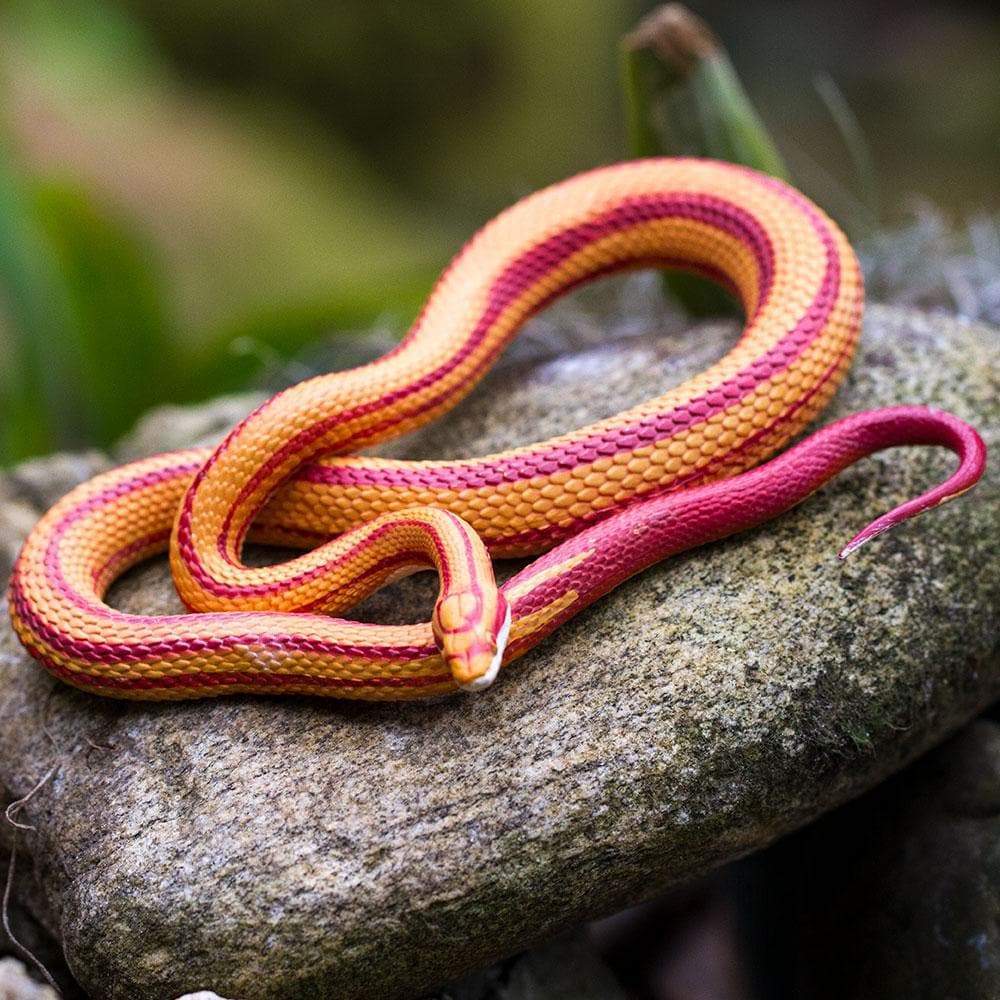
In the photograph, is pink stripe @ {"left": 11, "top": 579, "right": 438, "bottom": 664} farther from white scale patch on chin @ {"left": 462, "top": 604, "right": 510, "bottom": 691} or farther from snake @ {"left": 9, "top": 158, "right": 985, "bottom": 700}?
white scale patch on chin @ {"left": 462, "top": 604, "right": 510, "bottom": 691}

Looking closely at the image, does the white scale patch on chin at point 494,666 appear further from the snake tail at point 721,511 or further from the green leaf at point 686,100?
the green leaf at point 686,100

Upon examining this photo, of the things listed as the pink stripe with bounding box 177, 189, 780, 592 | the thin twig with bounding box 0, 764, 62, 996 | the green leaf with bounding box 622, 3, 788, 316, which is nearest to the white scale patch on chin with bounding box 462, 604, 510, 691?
the pink stripe with bounding box 177, 189, 780, 592

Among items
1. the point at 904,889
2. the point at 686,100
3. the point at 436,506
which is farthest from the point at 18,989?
the point at 686,100

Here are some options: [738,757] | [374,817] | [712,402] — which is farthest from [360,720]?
[712,402]

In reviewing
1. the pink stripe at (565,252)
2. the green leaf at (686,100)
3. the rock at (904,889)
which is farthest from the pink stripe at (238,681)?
the green leaf at (686,100)

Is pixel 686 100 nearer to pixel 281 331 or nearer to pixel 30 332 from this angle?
pixel 281 331

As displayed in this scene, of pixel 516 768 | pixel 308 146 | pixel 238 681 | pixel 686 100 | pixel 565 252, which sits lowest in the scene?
pixel 308 146

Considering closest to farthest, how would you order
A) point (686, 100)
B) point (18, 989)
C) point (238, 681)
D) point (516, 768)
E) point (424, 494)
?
point (18, 989), point (516, 768), point (238, 681), point (424, 494), point (686, 100)
